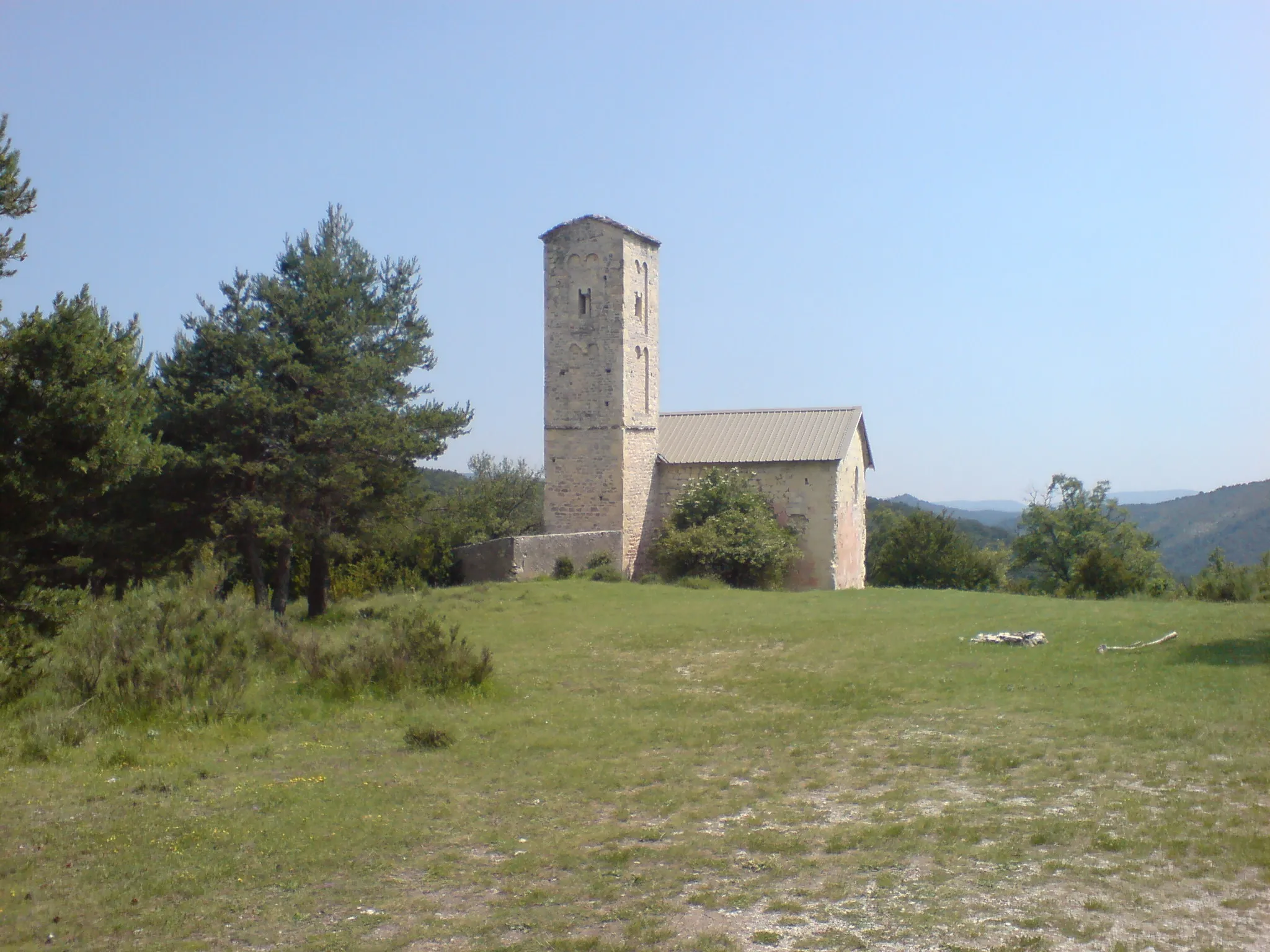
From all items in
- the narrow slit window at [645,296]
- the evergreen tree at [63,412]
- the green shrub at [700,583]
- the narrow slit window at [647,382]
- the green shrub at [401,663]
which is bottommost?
the green shrub at [401,663]

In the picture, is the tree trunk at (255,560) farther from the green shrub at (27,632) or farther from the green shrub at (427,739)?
the green shrub at (427,739)

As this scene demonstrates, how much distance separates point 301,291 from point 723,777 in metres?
16.0

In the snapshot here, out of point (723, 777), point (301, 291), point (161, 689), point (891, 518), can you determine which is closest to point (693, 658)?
point (723, 777)

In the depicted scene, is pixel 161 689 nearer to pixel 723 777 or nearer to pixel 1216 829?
pixel 723 777

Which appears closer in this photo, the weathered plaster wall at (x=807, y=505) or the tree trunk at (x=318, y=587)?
the tree trunk at (x=318, y=587)

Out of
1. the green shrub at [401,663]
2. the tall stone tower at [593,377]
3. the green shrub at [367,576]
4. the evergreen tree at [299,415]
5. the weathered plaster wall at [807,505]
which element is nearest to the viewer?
the green shrub at [401,663]

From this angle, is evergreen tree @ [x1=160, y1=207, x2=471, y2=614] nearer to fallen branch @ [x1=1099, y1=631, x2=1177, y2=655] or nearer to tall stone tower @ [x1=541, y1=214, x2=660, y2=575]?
tall stone tower @ [x1=541, y1=214, x2=660, y2=575]

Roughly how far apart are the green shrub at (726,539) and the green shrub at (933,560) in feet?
36.3

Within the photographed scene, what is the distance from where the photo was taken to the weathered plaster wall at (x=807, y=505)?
102 ft

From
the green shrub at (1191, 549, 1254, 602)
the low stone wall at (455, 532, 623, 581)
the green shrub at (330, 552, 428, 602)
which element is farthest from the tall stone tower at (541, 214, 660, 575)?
the green shrub at (1191, 549, 1254, 602)

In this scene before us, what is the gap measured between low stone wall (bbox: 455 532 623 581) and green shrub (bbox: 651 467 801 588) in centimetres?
304

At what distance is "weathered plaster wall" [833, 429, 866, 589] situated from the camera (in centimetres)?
3125

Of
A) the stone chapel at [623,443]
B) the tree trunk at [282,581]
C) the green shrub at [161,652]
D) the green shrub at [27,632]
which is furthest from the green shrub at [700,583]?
the green shrub at [27,632]

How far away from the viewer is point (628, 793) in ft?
27.4
